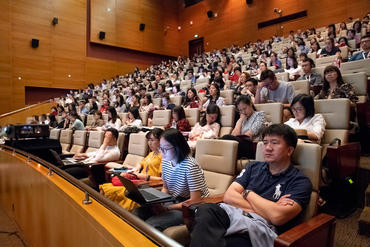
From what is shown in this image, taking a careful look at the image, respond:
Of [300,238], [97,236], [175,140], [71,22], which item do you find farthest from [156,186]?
[71,22]

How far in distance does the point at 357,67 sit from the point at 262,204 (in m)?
2.67

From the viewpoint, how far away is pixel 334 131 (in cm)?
196

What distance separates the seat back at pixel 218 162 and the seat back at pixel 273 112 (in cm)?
89

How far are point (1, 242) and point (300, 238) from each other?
2.07 meters

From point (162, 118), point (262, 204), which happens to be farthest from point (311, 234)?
point (162, 118)

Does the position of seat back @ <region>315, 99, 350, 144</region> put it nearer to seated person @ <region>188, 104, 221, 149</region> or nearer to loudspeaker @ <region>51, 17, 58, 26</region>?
seated person @ <region>188, 104, 221, 149</region>

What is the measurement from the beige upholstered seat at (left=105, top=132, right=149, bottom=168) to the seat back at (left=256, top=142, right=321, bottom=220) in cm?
150

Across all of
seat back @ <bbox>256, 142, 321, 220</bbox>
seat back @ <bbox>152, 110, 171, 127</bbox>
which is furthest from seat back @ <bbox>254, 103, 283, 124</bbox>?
seat back @ <bbox>152, 110, 171, 127</bbox>

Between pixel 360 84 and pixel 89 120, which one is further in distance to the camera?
pixel 89 120

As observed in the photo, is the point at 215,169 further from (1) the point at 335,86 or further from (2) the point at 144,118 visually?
(2) the point at 144,118

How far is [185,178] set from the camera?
143 cm

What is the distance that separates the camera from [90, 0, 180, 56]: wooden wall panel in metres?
10.4

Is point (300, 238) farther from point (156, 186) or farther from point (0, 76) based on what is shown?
point (0, 76)

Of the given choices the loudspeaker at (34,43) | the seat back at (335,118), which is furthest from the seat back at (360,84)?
the loudspeaker at (34,43)
